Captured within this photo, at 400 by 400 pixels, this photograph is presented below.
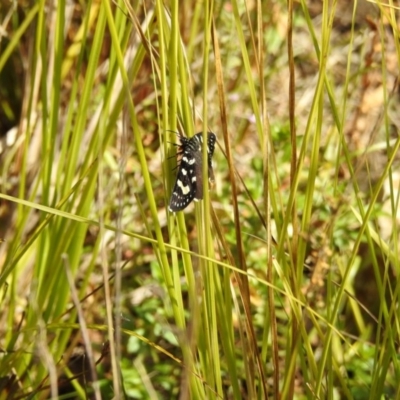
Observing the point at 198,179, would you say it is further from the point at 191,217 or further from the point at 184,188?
the point at 191,217

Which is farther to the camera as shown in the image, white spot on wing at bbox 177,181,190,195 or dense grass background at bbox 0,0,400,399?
white spot on wing at bbox 177,181,190,195

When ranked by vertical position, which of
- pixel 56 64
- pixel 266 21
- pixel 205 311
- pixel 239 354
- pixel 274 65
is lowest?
pixel 239 354

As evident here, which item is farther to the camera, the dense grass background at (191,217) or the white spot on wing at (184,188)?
the white spot on wing at (184,188)

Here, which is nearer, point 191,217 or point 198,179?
point 198,179

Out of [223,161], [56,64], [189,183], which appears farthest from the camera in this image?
[223,161]

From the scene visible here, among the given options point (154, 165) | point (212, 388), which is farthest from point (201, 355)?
point (154, 165)

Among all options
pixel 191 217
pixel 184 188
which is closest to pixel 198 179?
pixel 184 188

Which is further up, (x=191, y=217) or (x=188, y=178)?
(x=188, y=178)

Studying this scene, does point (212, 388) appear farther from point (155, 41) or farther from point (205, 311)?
point (155, 41)
